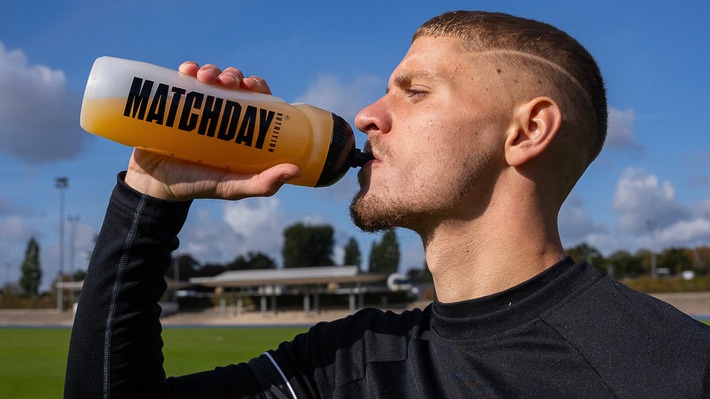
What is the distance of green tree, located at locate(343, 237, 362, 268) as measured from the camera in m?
95.5

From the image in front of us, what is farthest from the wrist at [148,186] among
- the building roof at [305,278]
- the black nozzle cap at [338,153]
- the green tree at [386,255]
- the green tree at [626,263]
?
the green tree at [386,255]

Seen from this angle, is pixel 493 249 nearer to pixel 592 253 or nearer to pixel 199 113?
pixel 199 113

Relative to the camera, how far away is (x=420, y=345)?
2184mm

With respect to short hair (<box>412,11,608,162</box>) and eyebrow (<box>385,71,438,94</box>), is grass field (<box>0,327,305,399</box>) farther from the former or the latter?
short hair (<box>412,11,608,162</box>)

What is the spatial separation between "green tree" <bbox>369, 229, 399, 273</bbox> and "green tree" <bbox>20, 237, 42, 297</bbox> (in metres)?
40.7

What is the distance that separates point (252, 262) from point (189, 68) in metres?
91.8

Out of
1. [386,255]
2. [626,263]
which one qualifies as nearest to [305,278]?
Answer: [386,255]

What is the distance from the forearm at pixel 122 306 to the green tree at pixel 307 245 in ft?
284

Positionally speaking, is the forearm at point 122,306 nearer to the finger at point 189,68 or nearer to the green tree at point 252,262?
the finger at point 189,68

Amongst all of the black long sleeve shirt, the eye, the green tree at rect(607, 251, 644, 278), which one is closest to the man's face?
the eye

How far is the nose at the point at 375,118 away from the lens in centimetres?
227

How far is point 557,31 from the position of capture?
235cm

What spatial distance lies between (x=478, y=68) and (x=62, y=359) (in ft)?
50.0

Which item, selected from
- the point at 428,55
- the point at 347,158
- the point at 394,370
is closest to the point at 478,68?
the point at 428,55
